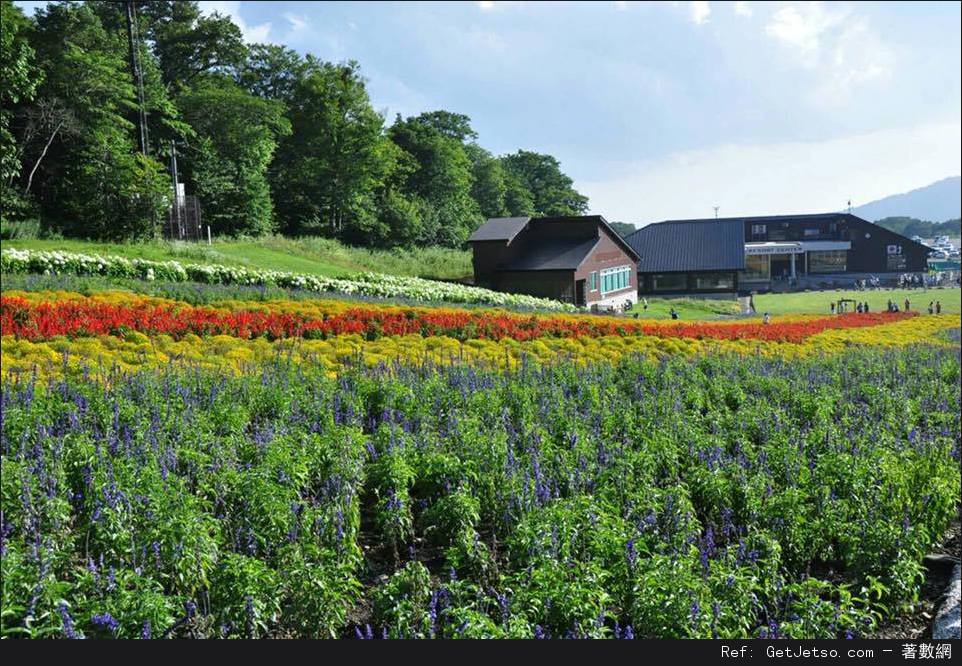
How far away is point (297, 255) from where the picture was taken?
107 ft

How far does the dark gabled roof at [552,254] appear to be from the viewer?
36.2m

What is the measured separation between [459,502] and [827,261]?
65957 mm

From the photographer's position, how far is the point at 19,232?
26.8 m

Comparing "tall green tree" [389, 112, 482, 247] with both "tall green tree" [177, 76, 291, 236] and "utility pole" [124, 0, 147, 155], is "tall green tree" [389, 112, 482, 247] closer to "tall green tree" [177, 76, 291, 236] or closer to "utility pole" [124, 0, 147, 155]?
"tall green tree" [177, 76, 291, 236]

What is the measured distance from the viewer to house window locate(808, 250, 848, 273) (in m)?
63.9

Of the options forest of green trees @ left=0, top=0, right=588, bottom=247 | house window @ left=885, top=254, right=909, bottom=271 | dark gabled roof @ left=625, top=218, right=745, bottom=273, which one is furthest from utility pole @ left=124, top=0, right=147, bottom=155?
house window @ left=885, top=254, right=909, bottom=271

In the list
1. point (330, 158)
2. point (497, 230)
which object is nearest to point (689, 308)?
point (497, 230)

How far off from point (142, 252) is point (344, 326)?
13.0 metres

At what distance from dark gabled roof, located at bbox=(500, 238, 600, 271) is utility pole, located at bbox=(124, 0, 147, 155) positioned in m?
16.5

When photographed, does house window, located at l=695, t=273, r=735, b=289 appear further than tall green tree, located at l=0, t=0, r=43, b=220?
Yes

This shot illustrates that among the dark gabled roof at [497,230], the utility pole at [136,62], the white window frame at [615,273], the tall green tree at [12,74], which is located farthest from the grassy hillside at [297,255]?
the white window frame at [615,273]

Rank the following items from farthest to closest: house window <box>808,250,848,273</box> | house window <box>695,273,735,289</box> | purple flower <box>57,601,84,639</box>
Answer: house window <box>808,250,848,273</box>, house window <box>695,273,735,289</box>, purple flower <box>57,601,84,639</box>

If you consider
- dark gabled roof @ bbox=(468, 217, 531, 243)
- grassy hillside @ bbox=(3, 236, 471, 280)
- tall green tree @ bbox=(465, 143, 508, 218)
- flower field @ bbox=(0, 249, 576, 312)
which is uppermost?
tall green tree @ bbox=(465, 143, 508, 218)

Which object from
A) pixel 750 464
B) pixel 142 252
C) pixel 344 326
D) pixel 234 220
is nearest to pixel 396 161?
pixel 234 220
